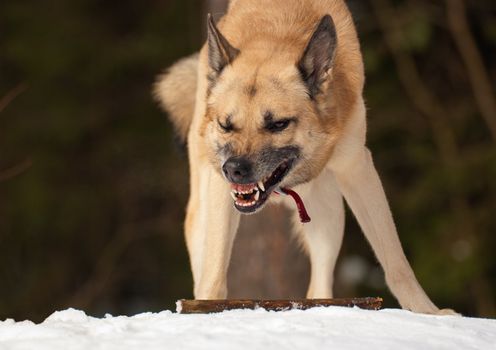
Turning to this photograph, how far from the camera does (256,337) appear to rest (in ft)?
14.2

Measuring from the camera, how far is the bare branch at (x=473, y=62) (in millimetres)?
12625

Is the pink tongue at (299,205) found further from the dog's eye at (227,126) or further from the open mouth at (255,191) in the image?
the dog's eye at (227,126)

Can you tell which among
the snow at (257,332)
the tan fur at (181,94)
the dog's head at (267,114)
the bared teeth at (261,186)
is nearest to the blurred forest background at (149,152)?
the tan fur at (181,94)

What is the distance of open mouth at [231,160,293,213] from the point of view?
6.02 m

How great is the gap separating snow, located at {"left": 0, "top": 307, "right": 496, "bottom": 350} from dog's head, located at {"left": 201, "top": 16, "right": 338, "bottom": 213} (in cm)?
127

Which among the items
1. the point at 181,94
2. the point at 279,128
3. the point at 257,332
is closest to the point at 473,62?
the point at 181,94

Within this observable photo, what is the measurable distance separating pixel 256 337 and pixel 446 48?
9551 millimetres

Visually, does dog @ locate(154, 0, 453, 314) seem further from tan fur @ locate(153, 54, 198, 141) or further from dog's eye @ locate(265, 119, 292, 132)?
tan fur @ locate(153, 54, 198, 141)

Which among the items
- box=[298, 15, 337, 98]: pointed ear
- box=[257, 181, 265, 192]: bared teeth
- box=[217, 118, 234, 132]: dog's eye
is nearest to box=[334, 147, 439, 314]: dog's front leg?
box=[298, 15, 337, 98]: pointed ear

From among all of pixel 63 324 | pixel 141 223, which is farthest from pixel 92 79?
pixel 63 324

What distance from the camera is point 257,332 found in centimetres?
440

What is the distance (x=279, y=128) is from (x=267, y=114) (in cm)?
10

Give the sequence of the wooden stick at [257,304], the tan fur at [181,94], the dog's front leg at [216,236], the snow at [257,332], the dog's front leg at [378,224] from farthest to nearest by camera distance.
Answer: the tan fur at [181,94] → the dog's front leg at [378,224] → the dog's front leg at [216,236] → the wooden stick at [257,304] → the snow at [257,332]

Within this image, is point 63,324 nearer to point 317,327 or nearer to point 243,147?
point 317,327
